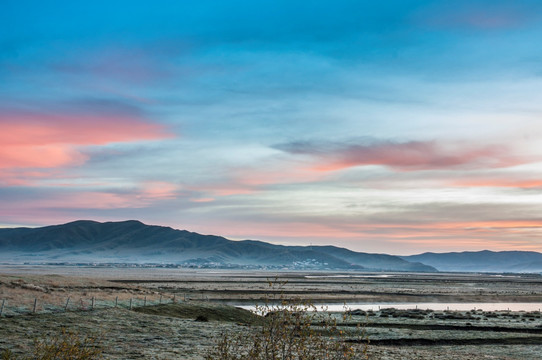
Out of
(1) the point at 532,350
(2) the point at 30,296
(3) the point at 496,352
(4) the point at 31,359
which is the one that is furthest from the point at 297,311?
(2) the point at 30,296

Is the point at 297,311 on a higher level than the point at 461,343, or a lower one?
higher

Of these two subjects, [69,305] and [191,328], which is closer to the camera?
[191,328]

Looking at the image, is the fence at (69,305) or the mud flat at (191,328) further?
the fence at (69,305)

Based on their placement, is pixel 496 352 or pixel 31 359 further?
pixel 496 352

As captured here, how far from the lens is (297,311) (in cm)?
1425

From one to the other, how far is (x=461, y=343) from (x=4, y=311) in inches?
1410

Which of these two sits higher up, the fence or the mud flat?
the fence

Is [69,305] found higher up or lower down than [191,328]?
higher up

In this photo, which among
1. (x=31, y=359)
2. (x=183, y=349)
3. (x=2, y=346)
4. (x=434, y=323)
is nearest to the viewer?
(x=31, y=359)

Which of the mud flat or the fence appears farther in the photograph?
the fence

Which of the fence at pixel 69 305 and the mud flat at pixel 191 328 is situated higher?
the fence at pixel 69 305

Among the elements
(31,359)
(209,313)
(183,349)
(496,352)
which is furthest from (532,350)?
(31,359)

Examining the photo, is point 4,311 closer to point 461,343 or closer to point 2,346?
point 2,346

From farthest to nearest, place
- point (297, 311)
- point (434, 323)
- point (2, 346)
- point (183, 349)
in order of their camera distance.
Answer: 1. point (434, 323)
2. point (183, 349)
3. point (2, 346)
4. point (297, 311)
